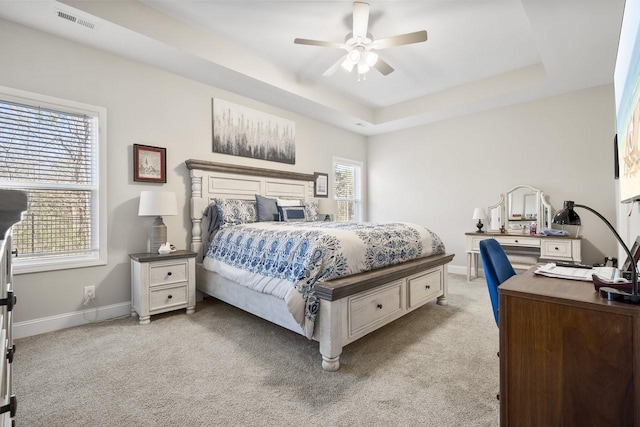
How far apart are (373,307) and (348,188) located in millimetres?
3848

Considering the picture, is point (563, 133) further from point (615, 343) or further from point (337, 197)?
point (615, 343)

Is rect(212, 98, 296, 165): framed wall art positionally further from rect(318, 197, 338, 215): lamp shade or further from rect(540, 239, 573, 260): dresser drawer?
rect(540, 239, 573, 260): dresser drawer

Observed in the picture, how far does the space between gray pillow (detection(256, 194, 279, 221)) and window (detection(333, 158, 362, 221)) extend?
1.85 m

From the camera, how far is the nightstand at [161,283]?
2795 millimetres

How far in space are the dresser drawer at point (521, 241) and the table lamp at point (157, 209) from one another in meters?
4.21

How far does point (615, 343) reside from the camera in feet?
3.38

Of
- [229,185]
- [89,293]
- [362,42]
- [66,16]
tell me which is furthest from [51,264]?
[362,42]

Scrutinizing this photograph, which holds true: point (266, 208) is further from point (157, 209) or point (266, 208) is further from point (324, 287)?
point (324, 287)

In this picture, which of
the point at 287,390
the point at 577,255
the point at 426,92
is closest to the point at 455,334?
the point at 287,390

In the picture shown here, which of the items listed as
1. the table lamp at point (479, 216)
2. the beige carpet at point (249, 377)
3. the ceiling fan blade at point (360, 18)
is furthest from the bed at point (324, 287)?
the ceiling fan blade at point (360, 18)

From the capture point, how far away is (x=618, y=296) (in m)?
A: 1.05

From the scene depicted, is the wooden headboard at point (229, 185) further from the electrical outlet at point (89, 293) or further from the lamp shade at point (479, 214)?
the lamp shade at point (479, 214)

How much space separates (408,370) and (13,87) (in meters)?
3.77

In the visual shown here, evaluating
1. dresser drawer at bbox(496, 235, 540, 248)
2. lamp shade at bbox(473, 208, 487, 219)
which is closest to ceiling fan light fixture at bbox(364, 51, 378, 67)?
lamp shade at bbox(473, 208, 487, 219)
